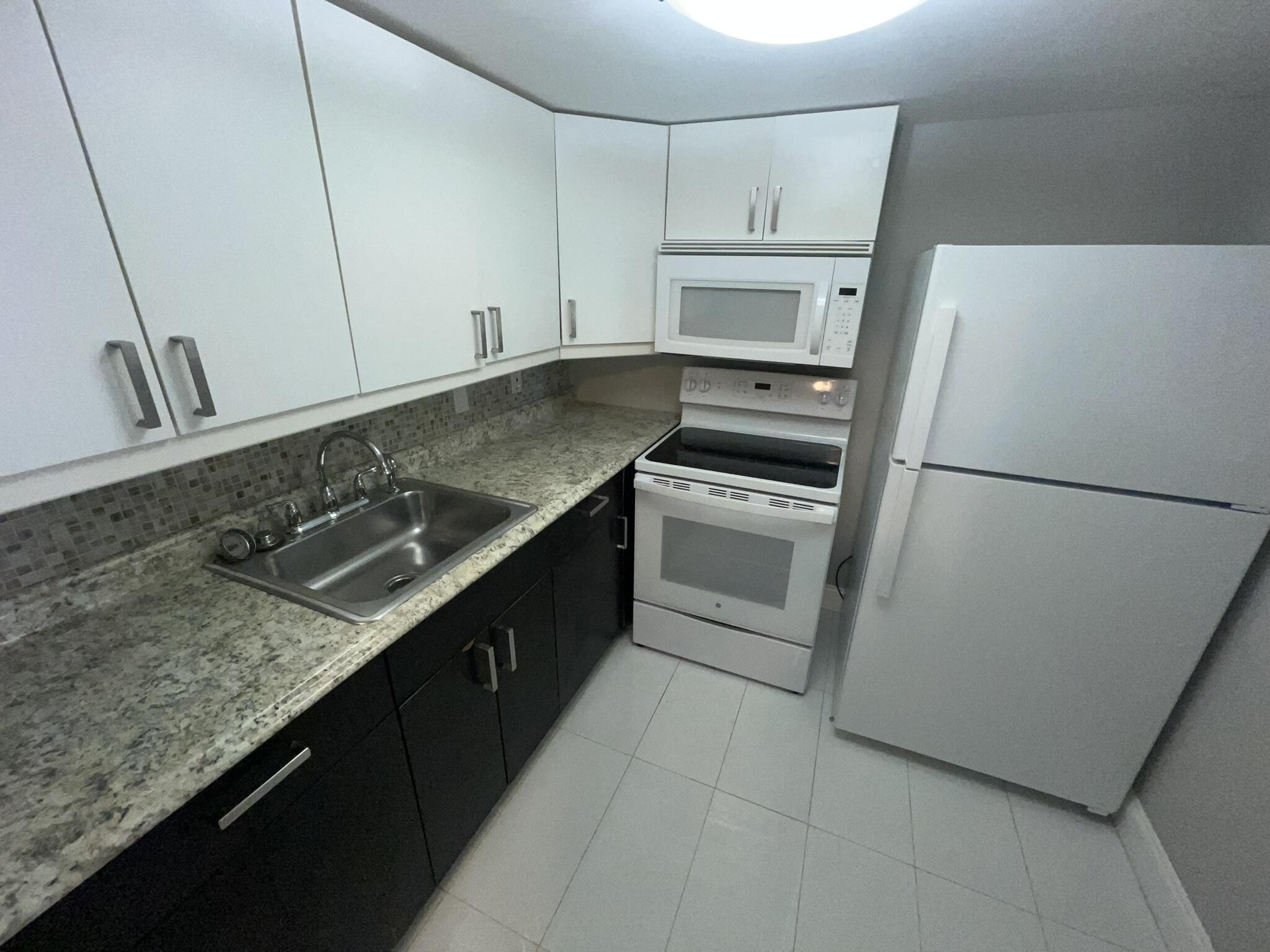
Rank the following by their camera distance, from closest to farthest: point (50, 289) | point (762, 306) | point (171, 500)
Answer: point (50, 289) < point (171, 500) < point (762, 306)

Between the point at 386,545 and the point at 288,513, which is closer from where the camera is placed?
the point at 288,513

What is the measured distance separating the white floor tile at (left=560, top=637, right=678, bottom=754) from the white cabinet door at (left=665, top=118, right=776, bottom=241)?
1.67 m

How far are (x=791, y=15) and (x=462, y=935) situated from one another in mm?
2047

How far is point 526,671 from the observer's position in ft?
4.66

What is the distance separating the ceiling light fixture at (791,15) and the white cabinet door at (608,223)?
0.86 metres

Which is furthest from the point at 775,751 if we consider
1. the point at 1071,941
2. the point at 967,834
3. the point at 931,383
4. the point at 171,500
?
the point at 171,500

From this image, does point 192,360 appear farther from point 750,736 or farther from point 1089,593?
point 1089,593

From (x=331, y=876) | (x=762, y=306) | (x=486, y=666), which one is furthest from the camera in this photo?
(x=762, y=306)

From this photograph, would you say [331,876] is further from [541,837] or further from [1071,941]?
[1071,941]

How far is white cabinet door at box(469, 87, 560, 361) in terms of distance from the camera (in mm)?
1316

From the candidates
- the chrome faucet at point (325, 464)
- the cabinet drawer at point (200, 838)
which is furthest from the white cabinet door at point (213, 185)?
the cabinet drawer at point (200, 838)

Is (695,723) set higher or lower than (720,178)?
lower

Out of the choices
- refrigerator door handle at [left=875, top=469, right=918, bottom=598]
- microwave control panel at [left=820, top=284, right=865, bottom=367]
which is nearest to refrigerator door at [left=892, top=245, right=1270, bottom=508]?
refrigerator door handle at [left=875, top=469, right=918, bottom=598]

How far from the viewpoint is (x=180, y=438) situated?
82 centimetres
